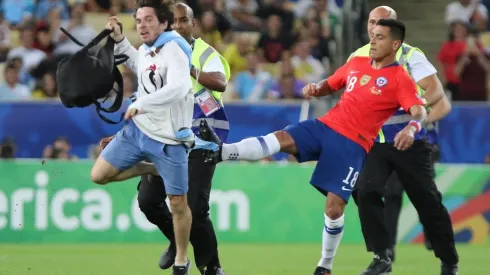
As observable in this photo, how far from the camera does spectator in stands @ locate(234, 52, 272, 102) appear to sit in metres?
20.0

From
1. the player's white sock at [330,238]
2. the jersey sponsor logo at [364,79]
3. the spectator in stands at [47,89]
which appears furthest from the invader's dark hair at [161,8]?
the spectator in stands at [47,89]

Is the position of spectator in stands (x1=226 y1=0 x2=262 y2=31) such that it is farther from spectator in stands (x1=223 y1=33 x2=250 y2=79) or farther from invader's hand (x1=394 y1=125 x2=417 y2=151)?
invader's hand (x1=394 y1=125 x2=417 y2=151)

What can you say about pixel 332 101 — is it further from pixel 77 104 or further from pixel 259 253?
pixel 77 104

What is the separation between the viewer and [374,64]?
1054 cm

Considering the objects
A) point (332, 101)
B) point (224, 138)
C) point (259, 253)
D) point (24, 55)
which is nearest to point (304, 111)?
point (332, 101)

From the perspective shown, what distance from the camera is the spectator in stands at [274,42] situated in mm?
21625

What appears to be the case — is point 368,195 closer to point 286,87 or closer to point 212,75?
point 212,75

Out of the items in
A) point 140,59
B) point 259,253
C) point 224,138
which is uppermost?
point 140,59

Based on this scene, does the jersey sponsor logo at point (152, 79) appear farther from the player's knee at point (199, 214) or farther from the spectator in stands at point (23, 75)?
the spectator in stands at point (23, 75)

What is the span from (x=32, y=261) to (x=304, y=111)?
625 centimetres

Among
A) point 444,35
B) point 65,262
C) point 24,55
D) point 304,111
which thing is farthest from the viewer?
point 444,35

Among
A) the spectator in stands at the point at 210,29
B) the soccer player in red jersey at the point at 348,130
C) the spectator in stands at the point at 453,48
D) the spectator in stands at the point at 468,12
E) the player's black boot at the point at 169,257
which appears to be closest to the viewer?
the soccer player in red jersey at the point at 348,130

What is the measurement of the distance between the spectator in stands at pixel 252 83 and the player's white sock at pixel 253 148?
983 cm

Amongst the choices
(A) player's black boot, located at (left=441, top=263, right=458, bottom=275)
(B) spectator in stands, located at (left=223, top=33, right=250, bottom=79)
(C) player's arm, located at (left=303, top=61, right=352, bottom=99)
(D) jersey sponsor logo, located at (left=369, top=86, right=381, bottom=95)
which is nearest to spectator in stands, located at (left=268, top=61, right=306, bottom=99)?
(B) spectator in stands, located at (left=223, top=33, right=250, bottom=79)
